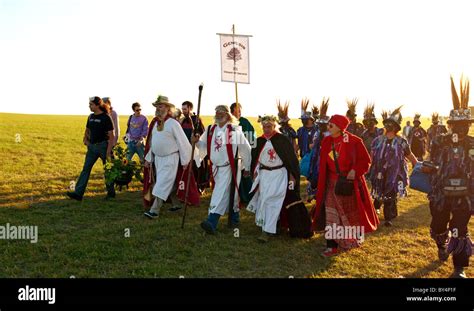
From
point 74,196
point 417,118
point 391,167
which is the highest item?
point 417,118

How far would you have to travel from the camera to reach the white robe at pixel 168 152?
8844 mm

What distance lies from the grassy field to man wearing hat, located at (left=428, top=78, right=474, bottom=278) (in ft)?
1.55

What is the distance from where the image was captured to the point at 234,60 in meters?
10.3

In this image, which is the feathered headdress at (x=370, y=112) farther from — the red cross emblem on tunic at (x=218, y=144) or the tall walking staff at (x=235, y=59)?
the red cross emblem on tunic at (x=218, y=144)

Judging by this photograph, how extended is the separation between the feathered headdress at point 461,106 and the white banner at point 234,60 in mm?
4970

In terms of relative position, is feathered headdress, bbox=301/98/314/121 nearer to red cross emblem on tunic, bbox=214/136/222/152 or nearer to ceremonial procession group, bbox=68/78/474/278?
ceremonial procession group, bbox=68/78/474/278

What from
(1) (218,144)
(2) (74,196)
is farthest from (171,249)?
(2) (74,196)

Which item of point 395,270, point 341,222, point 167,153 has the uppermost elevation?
point 167,153

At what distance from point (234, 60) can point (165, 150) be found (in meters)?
2.83

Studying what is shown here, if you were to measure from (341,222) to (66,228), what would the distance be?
187 inches

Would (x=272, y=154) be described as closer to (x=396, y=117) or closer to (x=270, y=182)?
(x=270, y=182)

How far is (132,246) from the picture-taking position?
698 centimetres
